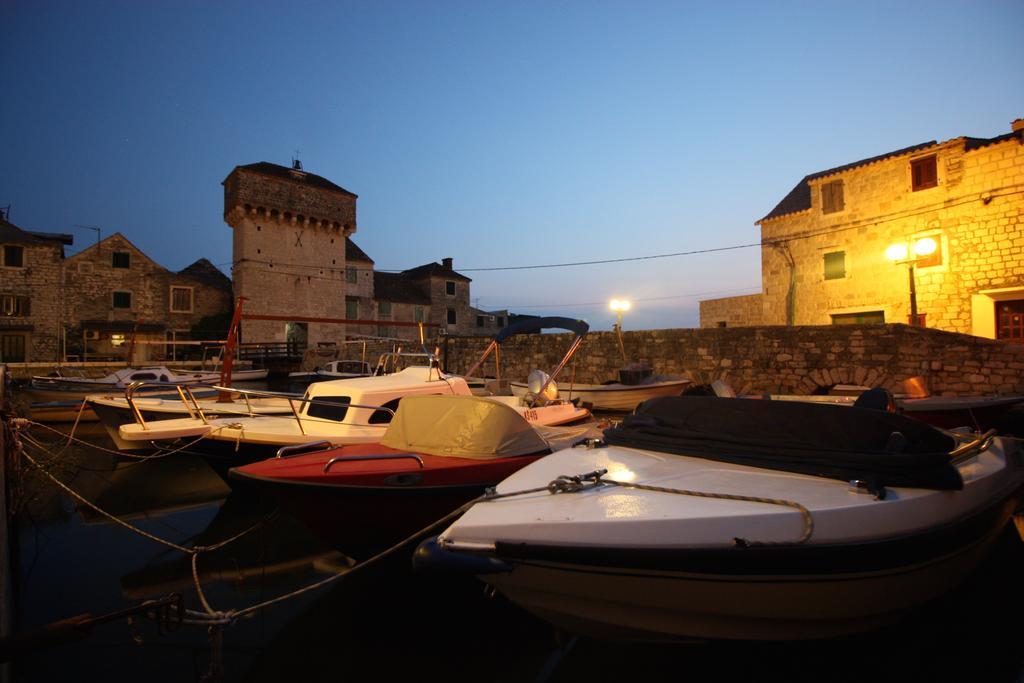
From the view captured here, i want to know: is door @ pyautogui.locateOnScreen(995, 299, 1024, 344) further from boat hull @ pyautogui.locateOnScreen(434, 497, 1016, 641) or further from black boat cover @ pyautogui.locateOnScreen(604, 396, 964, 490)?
boat hull @ pyautogui.locateOnScreen(434, 497, 1016, 641)

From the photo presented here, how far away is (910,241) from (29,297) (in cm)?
3975

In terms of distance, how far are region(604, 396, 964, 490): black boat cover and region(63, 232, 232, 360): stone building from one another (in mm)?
31429

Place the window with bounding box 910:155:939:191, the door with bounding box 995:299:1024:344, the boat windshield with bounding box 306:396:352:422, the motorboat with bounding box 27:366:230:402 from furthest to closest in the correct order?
the window with bounding box 910:155:939:191, the motorboat with bounding box 27:366:230:402, the door with bounding box 995:299:1024:344, the boat windshield with bounding box 306:396:352:422

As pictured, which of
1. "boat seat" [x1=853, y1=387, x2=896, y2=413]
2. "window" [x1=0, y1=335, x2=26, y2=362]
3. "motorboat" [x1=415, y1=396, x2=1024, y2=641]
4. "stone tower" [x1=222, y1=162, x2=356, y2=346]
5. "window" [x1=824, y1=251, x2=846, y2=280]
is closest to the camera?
"motorboat" [x1=415, y1=396, x2=1024, y2=641]

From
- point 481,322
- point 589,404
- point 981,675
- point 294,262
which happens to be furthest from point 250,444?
point 481,322

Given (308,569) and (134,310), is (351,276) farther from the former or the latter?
(308,569)

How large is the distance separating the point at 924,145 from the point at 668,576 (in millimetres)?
20314

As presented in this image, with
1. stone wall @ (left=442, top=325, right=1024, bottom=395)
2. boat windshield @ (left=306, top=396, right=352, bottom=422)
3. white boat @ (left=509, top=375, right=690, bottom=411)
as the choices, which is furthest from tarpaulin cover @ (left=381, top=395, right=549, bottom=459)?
white boat @ (left=509, top=375, right=690, bottom=411)

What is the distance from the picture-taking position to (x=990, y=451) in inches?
154

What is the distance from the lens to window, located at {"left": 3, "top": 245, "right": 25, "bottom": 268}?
87.4 ft

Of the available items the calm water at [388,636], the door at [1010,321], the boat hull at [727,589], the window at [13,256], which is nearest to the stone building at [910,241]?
the door at [1010,321]

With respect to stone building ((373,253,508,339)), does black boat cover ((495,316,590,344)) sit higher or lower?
lower

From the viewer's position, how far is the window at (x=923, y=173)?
1612cm

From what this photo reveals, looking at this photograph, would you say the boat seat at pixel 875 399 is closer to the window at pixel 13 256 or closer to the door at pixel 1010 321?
the door at pixel 1010 321
